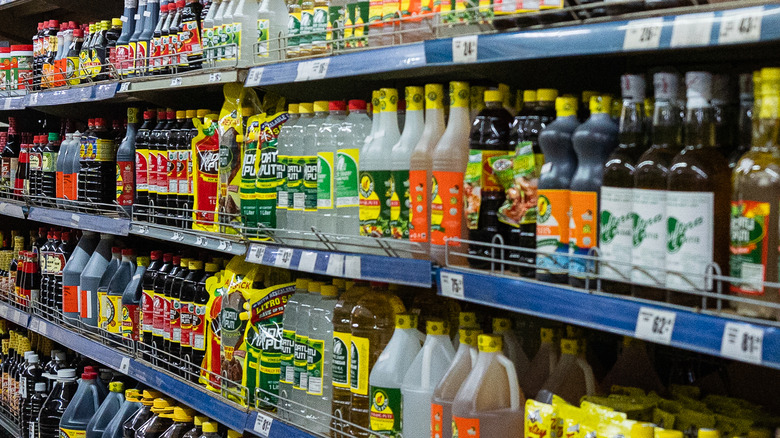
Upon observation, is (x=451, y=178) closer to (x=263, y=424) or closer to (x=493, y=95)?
(x=493, y=95)

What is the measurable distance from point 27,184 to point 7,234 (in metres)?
1.03

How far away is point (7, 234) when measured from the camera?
16.2 ft

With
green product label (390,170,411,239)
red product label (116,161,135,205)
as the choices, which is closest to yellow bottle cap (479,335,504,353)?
green product label (390,170,411,239)

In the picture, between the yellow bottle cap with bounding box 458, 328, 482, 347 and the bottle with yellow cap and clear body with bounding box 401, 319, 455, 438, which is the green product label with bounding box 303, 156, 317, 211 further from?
the yellow bottle cap with bounding box 458, 328, 482, 347

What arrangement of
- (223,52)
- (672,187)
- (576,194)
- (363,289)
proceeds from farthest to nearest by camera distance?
(223,52), (363,289), (576,194), (672,187)

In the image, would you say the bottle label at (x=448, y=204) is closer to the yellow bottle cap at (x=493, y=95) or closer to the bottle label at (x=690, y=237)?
the yellow bottle cap at (x=493, y=95)

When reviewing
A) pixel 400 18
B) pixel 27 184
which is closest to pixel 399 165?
pixel 400 18

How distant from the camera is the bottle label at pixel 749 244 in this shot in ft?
3.74

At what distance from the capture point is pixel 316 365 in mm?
2158

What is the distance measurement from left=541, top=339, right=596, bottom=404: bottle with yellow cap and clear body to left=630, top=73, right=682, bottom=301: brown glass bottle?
1.12 ft

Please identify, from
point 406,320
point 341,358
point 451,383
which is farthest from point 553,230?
point 341,358

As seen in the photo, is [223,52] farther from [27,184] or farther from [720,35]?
[27,184]

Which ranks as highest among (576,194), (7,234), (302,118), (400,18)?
(400,18)

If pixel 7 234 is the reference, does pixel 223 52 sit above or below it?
above
